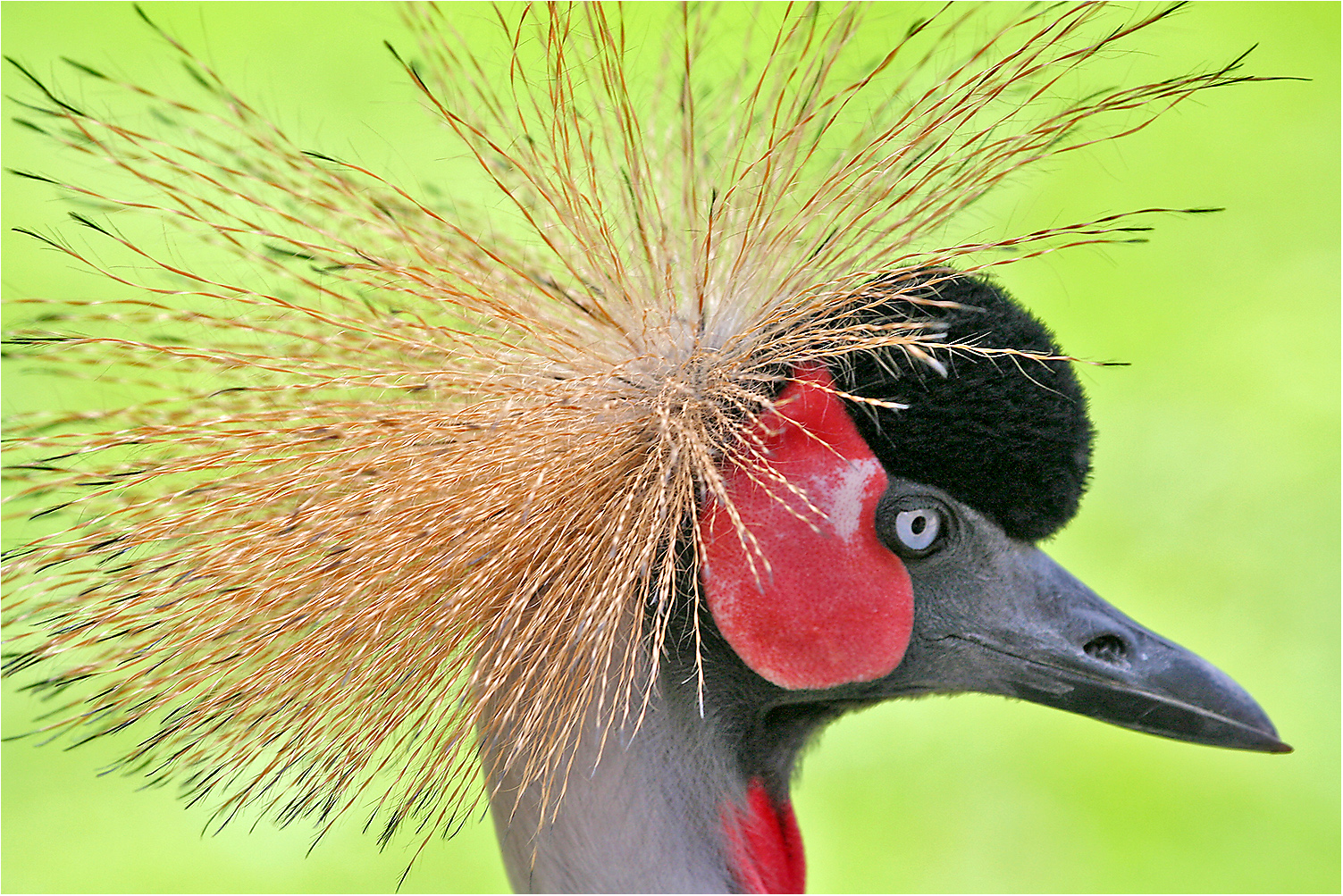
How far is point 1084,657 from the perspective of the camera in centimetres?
65

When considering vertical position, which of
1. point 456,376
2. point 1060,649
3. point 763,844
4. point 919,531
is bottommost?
point 763,844

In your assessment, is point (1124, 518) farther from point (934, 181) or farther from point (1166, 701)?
point (934, 181)

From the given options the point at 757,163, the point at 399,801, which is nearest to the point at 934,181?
the point at 757,163

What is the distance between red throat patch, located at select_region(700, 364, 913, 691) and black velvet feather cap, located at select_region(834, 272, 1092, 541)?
0.07 feet

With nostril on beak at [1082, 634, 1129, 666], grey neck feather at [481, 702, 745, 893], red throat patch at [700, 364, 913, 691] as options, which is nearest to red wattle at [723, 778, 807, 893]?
grey neck feather at [481, 702, 745, 893]

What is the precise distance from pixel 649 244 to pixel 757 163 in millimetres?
83

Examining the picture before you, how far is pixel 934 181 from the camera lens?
62 cm

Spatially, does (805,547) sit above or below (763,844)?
above

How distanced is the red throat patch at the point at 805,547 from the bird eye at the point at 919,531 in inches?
0.5

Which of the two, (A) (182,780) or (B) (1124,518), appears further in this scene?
(B) (1124,518)

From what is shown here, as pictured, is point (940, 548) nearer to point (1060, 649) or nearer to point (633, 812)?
point (1060, 649)

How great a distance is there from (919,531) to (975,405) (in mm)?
94

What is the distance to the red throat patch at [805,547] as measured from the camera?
60 centimetres

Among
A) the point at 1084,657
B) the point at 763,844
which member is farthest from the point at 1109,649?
the point at 763,844
